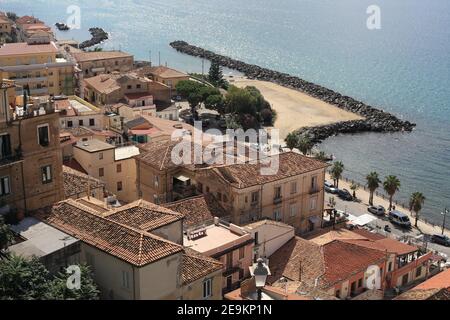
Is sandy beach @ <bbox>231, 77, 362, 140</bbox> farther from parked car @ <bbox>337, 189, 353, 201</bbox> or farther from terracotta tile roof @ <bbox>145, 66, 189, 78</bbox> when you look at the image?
parked car @ <bbox>337, 189, 353, 201</bbox>

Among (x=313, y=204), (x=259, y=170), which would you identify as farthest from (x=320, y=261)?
(x=313, y=204)

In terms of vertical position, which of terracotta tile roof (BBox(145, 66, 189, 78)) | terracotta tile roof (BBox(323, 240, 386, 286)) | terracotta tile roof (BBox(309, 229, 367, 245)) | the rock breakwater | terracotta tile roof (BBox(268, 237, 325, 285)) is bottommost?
the rock breakwater

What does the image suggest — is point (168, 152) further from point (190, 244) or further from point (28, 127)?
point (28, 127)

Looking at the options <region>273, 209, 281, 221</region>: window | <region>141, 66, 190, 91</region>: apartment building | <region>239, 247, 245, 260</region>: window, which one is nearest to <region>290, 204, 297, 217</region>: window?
<region>273, 209, 281, 221</region>: window

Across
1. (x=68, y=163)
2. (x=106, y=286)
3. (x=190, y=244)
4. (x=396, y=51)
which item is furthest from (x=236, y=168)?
(x=396, y=51)

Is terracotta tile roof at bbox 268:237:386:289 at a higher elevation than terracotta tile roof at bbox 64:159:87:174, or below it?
below

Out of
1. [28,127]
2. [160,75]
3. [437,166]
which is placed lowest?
[437,166]

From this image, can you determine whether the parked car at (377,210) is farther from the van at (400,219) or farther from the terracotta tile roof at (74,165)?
the terracotta tile roof at (74,165)
